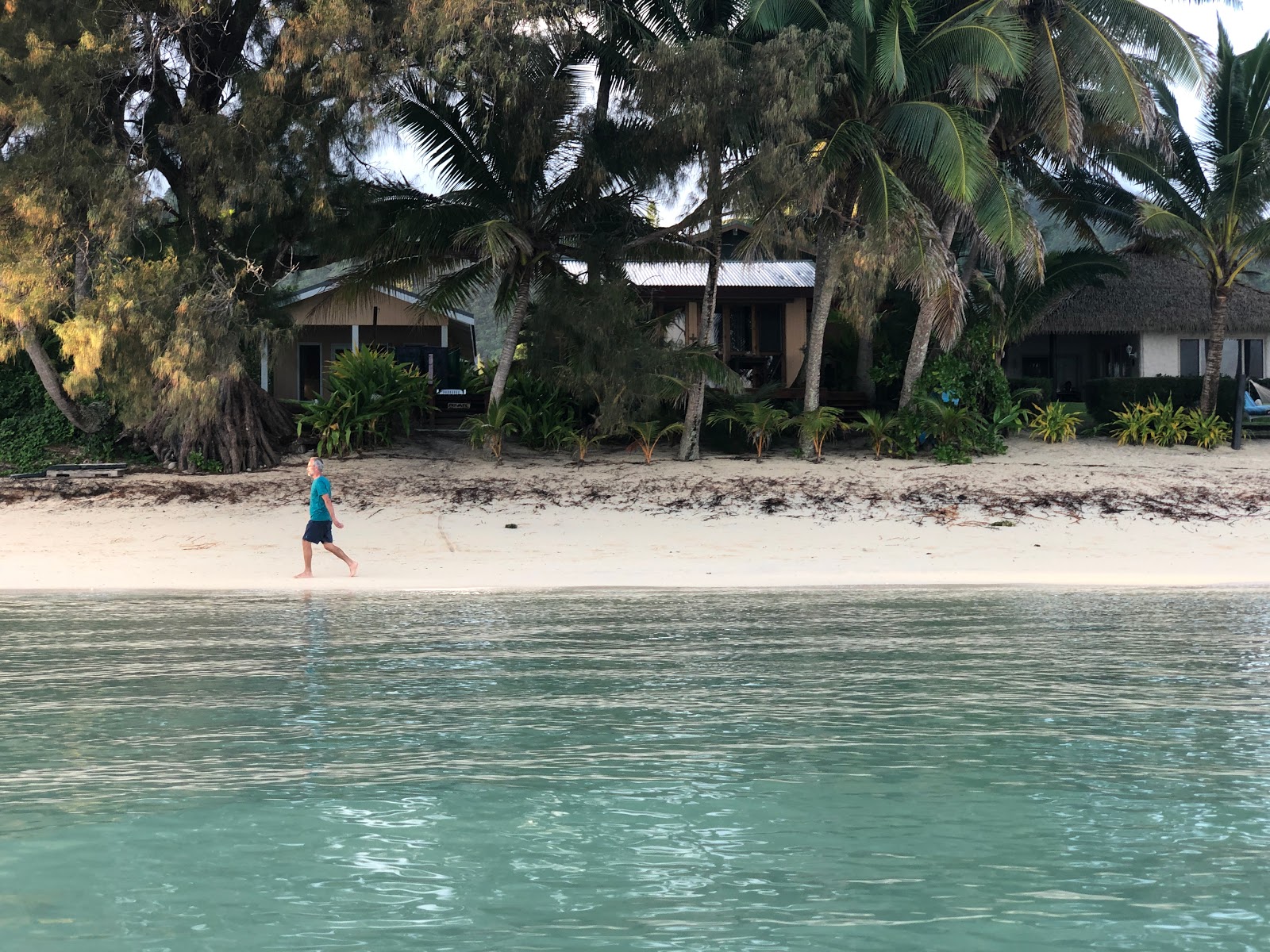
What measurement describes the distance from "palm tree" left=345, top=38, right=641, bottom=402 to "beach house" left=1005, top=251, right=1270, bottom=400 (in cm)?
1192

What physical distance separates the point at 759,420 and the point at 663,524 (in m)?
4.82

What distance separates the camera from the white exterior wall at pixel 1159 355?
104 ft

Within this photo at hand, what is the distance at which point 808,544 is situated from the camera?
720 inches

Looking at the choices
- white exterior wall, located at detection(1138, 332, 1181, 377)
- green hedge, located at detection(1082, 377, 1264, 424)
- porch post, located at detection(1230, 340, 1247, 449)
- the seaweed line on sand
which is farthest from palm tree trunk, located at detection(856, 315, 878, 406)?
white exterior wall, located at detection(1138, 332, 1181, 377)

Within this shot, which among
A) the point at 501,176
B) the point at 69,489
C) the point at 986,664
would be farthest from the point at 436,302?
the point at 986,664

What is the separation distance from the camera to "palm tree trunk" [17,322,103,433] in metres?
22.6

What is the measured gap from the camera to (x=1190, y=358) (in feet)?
106

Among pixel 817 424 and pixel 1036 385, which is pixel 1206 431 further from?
pixel 817 424

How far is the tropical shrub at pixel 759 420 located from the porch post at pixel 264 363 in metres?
7.64

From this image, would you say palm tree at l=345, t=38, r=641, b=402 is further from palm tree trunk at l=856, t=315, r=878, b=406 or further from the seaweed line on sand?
palm tree trunk at l=856, t=315, r=878, b=406

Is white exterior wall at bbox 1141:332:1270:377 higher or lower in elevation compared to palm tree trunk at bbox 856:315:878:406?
higher

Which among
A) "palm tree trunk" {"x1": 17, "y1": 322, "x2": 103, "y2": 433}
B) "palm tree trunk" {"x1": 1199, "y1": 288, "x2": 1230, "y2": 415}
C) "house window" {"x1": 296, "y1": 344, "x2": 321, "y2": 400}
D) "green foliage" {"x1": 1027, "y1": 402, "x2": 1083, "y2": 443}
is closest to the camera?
"palm tree trunk" {"x1": 17, "y1": 322, "x2": 103, "y2": 433}

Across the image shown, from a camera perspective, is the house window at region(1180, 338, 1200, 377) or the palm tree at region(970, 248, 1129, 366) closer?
the palm tree at region(970, 248, 1129, 366)

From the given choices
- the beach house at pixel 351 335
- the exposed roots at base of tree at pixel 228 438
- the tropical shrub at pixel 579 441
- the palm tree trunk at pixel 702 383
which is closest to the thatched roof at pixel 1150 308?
the palm tree trunk at pixel 702 383
